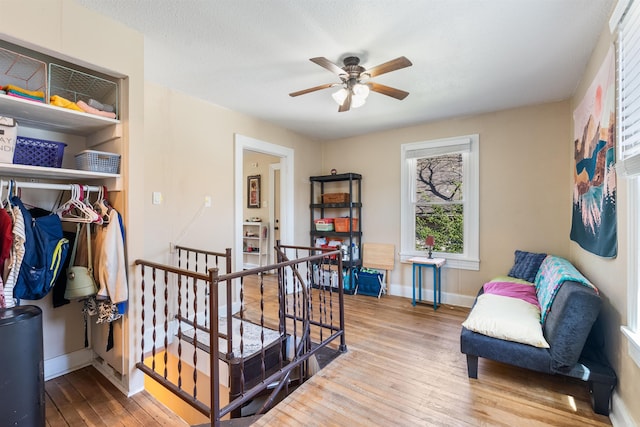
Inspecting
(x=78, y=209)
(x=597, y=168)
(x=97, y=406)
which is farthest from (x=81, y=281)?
(x=597, y=168)

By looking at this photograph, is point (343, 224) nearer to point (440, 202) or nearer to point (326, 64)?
point (440, 202)

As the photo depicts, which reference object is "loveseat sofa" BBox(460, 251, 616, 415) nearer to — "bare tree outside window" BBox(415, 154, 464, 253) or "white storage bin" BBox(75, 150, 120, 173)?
"bare tree outside window" BBox(415, 154, 464, 253)

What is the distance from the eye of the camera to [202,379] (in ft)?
9.23

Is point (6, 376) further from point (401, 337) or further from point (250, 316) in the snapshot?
point (401, 337)

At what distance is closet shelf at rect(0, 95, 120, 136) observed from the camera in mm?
1699

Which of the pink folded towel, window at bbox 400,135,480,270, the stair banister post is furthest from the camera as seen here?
window at bbox 400,135,480,270

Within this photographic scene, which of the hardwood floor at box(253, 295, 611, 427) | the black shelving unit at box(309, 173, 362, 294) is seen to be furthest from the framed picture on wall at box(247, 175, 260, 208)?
the hardwood floor at box(253, 295, 611, 427)

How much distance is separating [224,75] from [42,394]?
259 cm

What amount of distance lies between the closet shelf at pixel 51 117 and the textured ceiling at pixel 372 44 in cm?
67

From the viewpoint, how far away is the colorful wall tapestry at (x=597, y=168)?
6.09 feet

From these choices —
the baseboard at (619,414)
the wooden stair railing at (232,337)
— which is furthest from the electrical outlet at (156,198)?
the baseboard at (619,414)

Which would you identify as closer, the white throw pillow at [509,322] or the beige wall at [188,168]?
the white throw pillow at [509,322]

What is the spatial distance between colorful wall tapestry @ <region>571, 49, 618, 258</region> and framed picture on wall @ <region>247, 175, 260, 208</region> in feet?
16.1

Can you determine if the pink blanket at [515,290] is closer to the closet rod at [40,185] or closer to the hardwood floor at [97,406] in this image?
the hardwood floor at [97,406]
